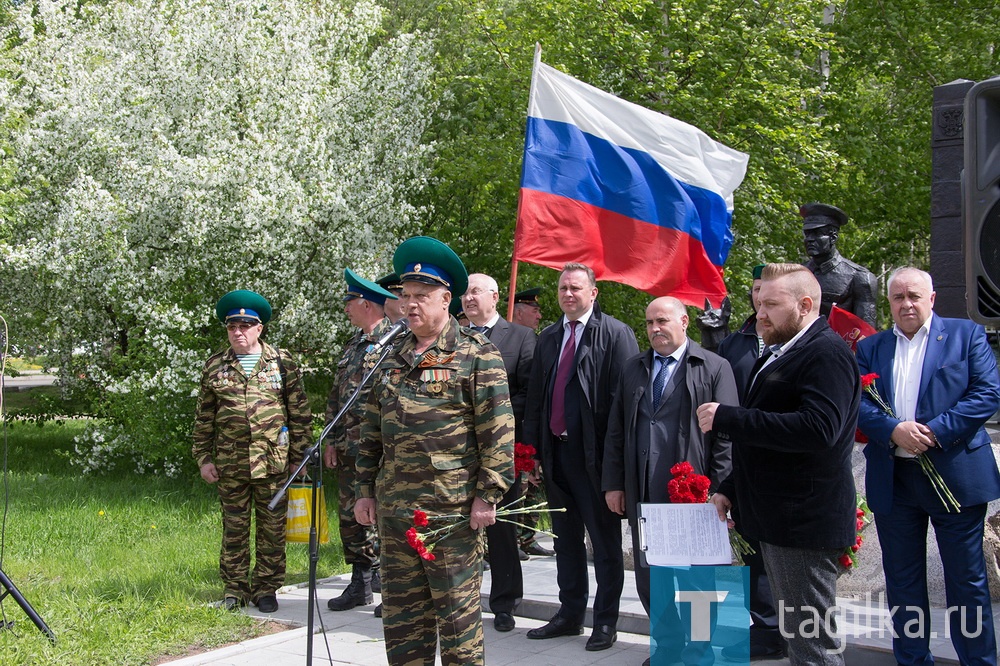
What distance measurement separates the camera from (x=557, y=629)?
6270 mm

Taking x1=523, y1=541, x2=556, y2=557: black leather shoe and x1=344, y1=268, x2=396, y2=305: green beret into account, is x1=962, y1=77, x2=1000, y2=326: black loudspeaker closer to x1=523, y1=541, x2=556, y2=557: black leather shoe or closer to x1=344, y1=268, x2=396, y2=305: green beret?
x1=344, y1=268, x2=396, y2=305: green beret

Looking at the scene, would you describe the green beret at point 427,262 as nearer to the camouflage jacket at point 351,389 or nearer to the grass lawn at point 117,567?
the camouflage jacket at point 351,389

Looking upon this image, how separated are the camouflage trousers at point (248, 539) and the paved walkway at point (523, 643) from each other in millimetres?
215

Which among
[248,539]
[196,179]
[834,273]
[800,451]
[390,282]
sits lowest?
[248,539]

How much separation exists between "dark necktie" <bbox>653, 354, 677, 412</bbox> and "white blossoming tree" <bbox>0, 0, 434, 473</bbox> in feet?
23.6

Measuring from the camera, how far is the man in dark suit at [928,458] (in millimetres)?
4988

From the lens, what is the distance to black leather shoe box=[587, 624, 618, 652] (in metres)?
5.98

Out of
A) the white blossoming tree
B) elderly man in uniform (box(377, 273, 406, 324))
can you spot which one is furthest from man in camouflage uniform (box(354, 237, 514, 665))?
the white blossoming tree

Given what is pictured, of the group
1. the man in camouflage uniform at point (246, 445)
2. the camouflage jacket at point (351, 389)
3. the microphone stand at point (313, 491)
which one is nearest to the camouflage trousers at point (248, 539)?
the man in camouflage uniform at point (246, 445)

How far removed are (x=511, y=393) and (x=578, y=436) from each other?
0.86 metres

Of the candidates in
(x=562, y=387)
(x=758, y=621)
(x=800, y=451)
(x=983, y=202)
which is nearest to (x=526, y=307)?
(x=562, y=387)

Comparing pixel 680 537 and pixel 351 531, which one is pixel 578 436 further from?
pixel 351 531

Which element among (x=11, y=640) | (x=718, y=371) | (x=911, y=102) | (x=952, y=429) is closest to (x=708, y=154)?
(x=718, y=371)

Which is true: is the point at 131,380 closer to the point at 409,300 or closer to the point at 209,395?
the point at 209,395
